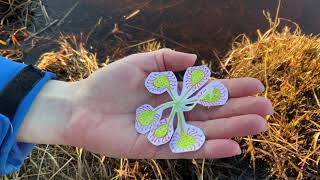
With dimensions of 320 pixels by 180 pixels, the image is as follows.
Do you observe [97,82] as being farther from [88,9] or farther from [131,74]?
[88,9]

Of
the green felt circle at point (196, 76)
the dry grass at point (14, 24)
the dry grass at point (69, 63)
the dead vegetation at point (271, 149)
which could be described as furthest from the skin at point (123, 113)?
the dry grass at point (14, 24)

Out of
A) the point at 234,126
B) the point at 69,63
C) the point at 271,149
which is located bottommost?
the point at 271,149

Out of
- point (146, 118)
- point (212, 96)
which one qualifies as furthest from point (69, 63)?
point (212, 96)

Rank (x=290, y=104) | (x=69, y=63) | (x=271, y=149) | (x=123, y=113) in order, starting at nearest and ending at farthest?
(x=123, y=113) < (x=271, y=149) < (x=290, y=104) < (x=69, y=63)

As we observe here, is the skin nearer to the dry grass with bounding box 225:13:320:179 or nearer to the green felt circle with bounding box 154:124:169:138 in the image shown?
the green felt circle with bounding box 154:124:169:138

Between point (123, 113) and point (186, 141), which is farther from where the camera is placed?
point (123, 113)

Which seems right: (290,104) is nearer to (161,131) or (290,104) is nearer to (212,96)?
(212,96)

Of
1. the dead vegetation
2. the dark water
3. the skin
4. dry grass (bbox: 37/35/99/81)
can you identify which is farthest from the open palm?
the dark water
